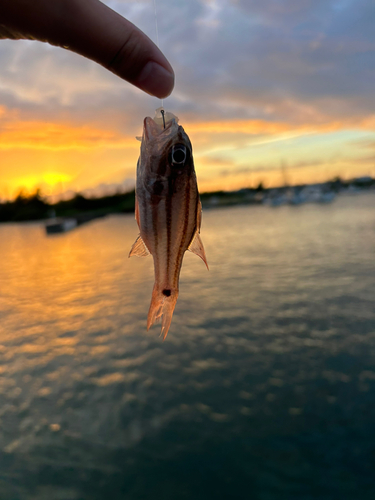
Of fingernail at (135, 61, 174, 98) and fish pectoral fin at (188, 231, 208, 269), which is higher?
fingernail at (135, 61, 174, 98)

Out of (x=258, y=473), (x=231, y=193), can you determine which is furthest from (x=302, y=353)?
(x=231, y=193)

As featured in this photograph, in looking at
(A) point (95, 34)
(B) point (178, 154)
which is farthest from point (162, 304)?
(A) point (95, 34)

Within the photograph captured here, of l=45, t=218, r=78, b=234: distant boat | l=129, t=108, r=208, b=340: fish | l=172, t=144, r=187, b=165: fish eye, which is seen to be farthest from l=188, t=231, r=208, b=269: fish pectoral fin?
l=45, t=218, r=78, b=234: distant boat

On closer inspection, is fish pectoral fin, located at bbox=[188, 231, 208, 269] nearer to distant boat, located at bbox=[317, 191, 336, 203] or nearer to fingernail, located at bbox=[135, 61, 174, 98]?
fingernail, located at bbox=[135, 61, 174, 98]

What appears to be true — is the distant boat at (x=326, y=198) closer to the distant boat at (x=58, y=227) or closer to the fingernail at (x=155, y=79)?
the distant boat at (x=58, y=227)

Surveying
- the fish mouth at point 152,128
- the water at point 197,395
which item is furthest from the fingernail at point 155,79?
the water at point 197,395

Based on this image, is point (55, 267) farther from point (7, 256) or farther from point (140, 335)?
point (140, 335)
